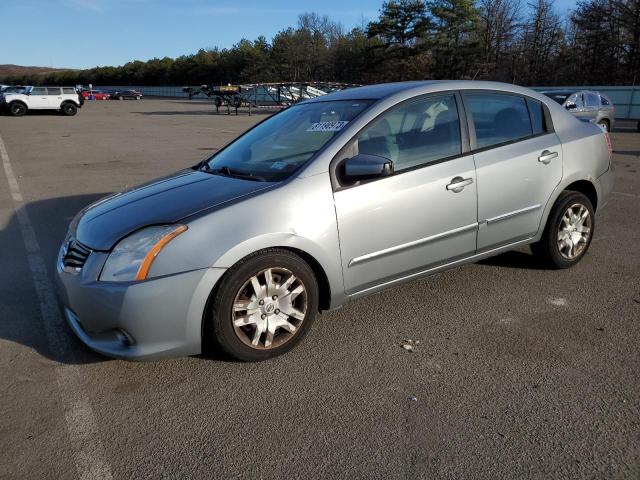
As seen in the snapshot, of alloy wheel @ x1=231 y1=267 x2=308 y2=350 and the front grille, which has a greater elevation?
the front grille

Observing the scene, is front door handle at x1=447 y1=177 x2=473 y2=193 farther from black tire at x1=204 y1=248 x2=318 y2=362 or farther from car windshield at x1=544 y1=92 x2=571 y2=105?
car windshield at x1=544 y1=92 x2=571 y2=105

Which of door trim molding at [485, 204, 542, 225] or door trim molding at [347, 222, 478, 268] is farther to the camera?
door trim molding at [485, 204, 542, 225]

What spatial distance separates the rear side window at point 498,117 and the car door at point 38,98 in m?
32.3

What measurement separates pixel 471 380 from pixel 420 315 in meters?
0.90

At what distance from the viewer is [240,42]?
104 meters

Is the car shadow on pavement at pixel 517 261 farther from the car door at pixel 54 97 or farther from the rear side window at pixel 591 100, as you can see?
the car door at pixel 54 97

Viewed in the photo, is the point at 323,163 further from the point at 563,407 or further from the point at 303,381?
the point at 563,407

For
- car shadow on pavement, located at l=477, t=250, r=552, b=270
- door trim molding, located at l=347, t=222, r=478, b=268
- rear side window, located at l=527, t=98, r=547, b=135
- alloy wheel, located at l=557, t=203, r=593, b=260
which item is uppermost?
rear side window, located at l=527, t=98, r=547, b=135

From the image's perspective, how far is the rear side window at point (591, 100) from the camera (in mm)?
15172

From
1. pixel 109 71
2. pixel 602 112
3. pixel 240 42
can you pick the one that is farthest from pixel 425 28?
pixel 109 71

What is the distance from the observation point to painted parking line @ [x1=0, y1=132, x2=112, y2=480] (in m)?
2.36

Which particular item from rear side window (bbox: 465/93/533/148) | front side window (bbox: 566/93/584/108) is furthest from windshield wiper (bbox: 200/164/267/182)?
front side window (bbox: 566/93/584/108)

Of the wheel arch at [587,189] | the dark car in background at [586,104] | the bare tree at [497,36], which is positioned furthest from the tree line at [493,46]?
the wheel arch at [587,189]

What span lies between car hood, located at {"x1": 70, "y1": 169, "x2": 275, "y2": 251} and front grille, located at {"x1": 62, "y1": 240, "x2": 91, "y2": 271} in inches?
1.5
